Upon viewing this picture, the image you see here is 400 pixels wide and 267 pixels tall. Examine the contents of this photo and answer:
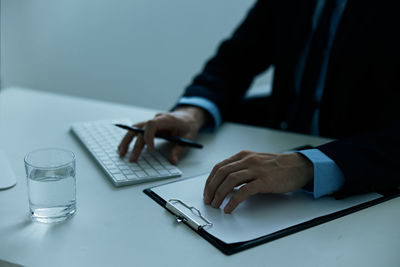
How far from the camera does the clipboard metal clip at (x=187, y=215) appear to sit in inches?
28.2

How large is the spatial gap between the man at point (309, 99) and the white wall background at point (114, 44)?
1.02m

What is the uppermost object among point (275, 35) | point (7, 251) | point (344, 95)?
point (275, 35)

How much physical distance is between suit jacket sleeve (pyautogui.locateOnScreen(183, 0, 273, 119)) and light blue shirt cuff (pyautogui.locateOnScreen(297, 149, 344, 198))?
21.4 inches

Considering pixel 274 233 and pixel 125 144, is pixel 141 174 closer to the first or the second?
pixel 125 144

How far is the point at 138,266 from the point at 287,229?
9.9 inches

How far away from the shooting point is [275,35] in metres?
1.48

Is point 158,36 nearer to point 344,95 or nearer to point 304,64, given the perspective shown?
point 304,64

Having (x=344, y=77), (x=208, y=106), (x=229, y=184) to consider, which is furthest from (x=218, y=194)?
(x=344, y=77)

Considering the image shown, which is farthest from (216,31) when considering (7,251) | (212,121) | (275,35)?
(7,251)

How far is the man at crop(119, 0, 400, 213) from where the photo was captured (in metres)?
0.84

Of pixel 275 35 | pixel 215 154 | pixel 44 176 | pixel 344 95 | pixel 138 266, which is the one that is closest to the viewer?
pixel 138 266

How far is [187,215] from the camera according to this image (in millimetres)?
740

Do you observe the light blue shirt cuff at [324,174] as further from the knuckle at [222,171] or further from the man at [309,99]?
the knuckle at [222,171]

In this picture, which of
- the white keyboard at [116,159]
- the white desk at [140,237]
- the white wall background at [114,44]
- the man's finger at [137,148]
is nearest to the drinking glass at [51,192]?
the white desk at [140,237]
